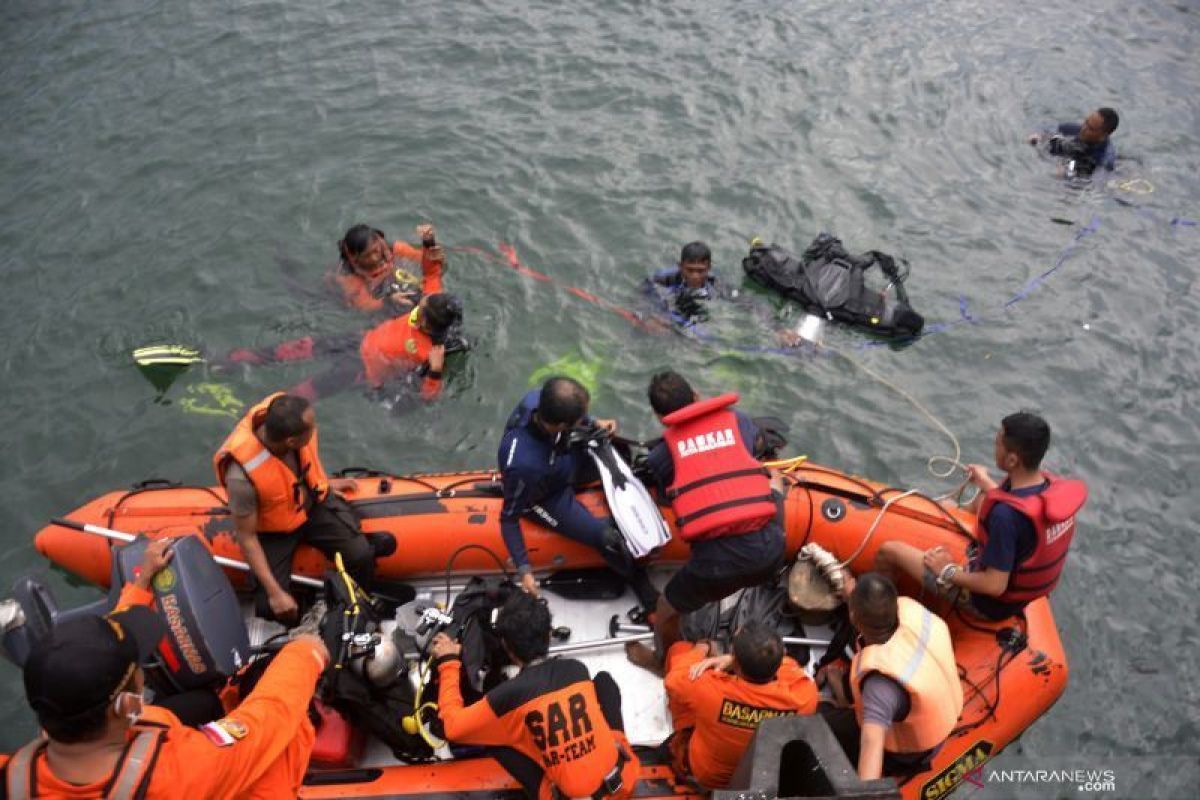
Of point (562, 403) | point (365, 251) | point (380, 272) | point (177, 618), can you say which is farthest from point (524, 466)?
point (380, 272)

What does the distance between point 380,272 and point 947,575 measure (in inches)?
174

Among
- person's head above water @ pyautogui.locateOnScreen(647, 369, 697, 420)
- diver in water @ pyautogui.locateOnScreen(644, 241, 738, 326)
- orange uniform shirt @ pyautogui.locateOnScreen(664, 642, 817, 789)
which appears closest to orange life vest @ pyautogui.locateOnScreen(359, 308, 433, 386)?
diver in water @ pyautogui.locateOnScreen(644, 241, 738, 326)

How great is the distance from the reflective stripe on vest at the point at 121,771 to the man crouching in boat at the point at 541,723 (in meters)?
1.06

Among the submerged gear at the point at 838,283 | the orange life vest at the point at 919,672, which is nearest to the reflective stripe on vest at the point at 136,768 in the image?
the orange life vest at the point at 919,672

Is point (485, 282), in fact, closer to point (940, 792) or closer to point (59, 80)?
point (940, 792)

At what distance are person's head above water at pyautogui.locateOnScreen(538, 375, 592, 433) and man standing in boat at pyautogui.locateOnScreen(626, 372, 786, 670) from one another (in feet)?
1.24

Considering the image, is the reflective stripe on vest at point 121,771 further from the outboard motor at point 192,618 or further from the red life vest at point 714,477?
the red life vest at point 714,477

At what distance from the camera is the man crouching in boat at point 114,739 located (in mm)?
2260

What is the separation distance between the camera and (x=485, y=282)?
6.92 m

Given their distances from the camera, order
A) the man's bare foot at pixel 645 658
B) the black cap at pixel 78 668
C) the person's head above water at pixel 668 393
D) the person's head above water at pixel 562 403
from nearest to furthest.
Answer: the black cap at pixel 78 668, the person's head above water at pixel 562 403, the person's head above water at pixel 668 393, the man's bare foot at pixel 645 658

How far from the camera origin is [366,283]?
634 cm

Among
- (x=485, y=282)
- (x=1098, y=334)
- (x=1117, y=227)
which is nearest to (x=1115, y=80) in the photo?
(x=1117, y=227)

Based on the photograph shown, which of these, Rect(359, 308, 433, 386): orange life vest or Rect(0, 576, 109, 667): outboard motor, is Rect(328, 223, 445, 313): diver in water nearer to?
Rect(359, 308, 433, 386): orange life vest

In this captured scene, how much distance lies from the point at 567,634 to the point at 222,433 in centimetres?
298
